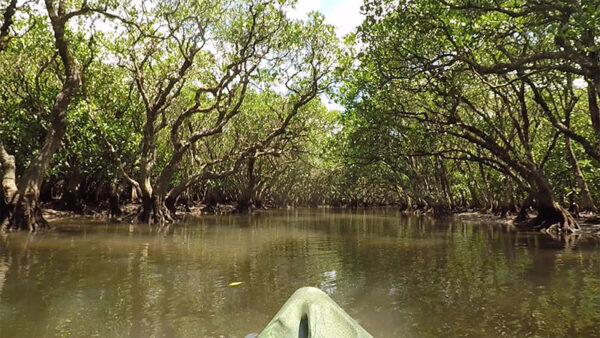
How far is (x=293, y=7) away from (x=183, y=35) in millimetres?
6485

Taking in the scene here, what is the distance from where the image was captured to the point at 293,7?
23.1m

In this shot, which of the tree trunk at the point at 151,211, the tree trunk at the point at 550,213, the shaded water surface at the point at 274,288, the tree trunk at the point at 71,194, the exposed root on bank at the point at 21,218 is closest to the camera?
the shaded water surface at the point at 274,288

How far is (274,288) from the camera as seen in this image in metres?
7.96

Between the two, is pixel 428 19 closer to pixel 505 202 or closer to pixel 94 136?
pixel 94 136

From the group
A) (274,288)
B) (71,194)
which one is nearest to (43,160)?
(71,194)

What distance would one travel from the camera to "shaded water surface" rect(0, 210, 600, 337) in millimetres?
5676

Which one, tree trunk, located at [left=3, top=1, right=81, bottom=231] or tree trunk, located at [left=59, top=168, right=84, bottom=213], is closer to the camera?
tree trunk, located at [left=3, top=1, right=81, bottom=231]

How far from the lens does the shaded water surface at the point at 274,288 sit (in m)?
5.68

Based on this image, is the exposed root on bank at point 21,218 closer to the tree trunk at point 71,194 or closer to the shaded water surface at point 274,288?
the shaded water surface at point 274,288

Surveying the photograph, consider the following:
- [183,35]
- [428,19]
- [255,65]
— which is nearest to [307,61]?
[255,65]

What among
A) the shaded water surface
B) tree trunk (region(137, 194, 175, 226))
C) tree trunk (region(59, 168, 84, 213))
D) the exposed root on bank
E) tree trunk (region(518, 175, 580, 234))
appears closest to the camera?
the shaded water surface

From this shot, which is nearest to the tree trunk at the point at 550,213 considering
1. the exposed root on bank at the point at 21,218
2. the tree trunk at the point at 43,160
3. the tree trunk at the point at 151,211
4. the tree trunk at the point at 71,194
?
the tree trunk at the point at 151,211

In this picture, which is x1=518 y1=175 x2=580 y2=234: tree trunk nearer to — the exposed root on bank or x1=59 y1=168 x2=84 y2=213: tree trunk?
the exposed root on bank

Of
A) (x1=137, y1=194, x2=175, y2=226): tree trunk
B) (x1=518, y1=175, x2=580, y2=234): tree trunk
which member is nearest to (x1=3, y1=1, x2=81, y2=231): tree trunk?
(x1=137, y1=194, x2=175, y2=226): tree trunk
